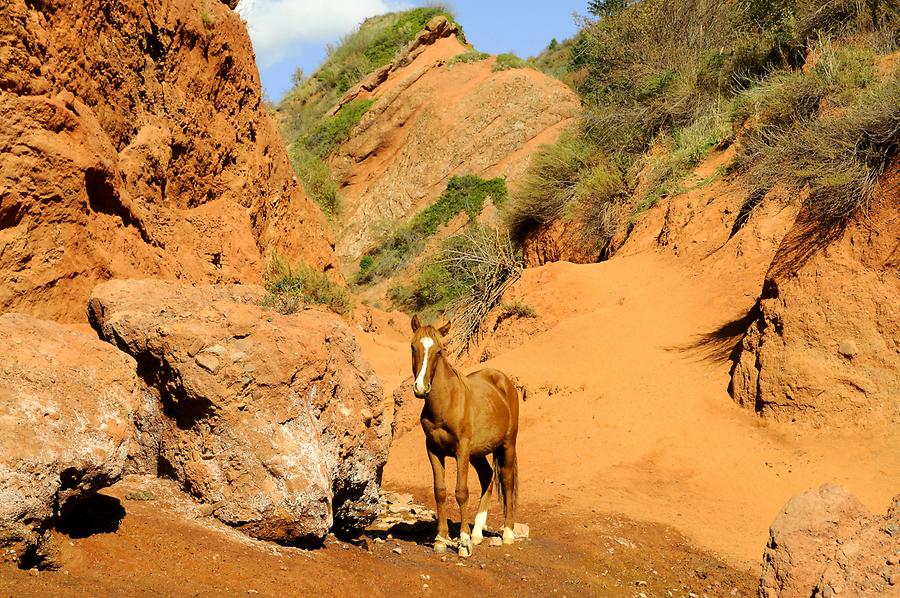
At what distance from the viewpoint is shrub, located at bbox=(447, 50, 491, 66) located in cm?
4156

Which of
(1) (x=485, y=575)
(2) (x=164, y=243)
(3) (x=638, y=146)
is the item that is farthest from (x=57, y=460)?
(3) (x=638, y=146)

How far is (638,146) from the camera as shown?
934 inches

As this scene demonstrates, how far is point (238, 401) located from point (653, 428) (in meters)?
7.78

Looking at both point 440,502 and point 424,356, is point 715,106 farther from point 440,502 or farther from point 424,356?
point 440,502

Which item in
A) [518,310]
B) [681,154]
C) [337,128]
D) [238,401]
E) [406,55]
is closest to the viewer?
[238,401]

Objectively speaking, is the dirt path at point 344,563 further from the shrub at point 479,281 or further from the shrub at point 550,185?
the shrub at point 550,185

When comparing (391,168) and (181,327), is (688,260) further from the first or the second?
(391,168)

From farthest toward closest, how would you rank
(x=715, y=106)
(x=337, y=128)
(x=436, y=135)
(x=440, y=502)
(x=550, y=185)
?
(x=337, y=128) → (x=436, y=135) → (x=550, y=185) → (x=715, y=106) → (x=440, y=502)

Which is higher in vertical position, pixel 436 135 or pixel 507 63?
pixel 507 63

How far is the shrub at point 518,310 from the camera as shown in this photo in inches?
676

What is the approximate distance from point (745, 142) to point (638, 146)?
5738mm

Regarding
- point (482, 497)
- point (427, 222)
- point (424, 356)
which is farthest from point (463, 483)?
point (427, 222)

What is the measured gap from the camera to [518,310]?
17.5 meters

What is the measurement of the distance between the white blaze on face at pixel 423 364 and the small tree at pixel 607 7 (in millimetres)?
28453
